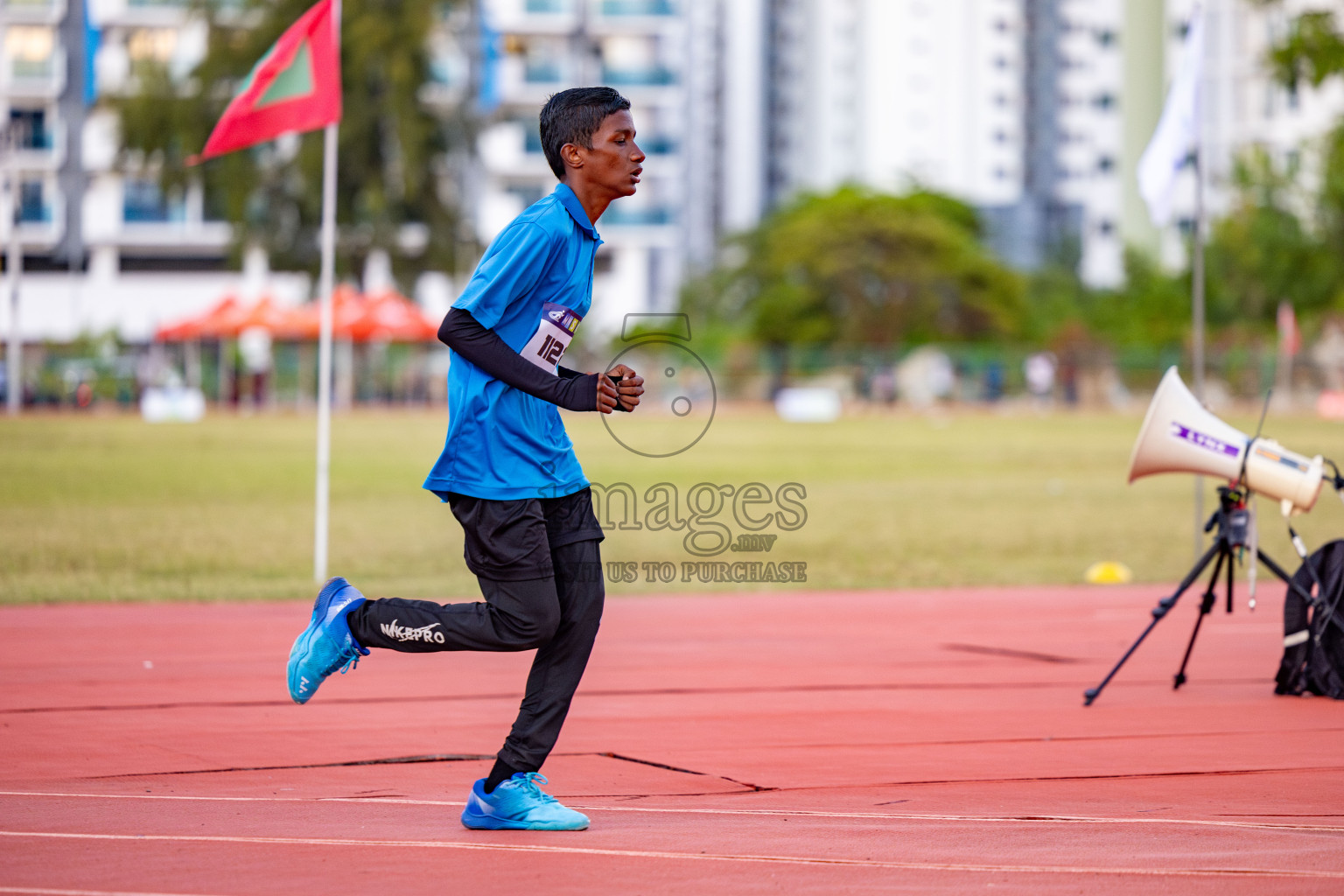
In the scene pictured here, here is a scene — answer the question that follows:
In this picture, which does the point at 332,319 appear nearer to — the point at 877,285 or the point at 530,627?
the point at 877,285

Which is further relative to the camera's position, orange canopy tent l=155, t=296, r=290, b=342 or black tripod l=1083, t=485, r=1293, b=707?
orange canopy tent l=155, t=296, r=290, b=342

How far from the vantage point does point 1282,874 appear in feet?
13.7

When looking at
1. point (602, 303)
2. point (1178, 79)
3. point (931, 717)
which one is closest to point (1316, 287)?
point (602, 303)

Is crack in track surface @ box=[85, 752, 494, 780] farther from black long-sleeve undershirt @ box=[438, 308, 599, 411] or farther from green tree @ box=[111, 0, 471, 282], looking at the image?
green tree @ box=[111, 0, 471, 282]

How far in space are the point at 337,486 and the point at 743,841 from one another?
20219 mm

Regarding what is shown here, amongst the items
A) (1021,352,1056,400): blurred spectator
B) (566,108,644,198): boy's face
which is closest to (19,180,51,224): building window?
(1021,352,1056,400): blurred spectator

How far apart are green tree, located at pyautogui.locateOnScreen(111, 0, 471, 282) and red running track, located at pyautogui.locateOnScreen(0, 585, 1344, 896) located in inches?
1770

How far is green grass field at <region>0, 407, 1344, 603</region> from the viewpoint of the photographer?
13570mm

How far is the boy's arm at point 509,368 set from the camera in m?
4.51

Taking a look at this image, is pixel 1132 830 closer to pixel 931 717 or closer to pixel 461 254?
pixel 931 717

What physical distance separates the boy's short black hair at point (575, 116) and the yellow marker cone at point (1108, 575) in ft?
30.3

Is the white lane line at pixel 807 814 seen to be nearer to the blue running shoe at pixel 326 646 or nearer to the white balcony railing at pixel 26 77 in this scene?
the blue running shoe at pixel 326 646

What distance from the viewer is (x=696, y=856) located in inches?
172

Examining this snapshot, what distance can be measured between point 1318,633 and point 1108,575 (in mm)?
6216
